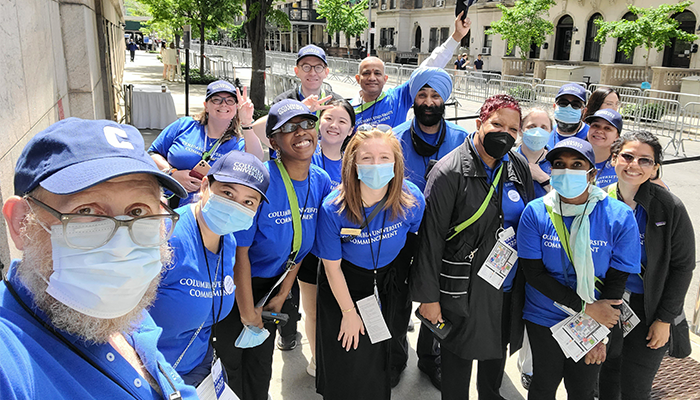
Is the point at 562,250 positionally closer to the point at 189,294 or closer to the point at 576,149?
the point at 576,149

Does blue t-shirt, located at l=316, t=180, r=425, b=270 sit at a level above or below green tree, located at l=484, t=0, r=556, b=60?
below

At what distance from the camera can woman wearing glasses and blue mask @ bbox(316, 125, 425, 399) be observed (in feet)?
9.57

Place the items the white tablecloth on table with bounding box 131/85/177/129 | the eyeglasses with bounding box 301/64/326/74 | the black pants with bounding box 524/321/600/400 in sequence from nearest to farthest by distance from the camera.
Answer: the black pants with bounding box 524/321/600/400 < the eyeglasses with bounding box 301/64/326/74 < the white tablecloth on table with bounding box 131/85/177/129

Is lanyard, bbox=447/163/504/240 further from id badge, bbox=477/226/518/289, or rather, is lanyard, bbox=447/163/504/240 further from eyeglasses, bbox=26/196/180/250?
eyeglasses, bbox=26/196/180/250

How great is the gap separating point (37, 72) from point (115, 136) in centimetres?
360

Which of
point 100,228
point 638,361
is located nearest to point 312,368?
point 638,361

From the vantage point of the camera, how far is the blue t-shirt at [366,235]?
2.93 meters

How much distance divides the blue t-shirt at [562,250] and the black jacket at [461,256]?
8.2 inches

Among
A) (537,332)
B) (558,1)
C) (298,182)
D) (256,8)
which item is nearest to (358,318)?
(298,182)

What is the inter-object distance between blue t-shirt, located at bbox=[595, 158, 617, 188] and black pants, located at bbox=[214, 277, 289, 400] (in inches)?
118

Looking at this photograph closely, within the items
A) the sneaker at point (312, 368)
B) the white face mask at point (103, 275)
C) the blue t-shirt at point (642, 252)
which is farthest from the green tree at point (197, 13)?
the white face mask at point (103, 275)

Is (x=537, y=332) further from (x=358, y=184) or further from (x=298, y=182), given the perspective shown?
(x=298, y=182)

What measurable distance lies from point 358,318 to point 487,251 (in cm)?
97

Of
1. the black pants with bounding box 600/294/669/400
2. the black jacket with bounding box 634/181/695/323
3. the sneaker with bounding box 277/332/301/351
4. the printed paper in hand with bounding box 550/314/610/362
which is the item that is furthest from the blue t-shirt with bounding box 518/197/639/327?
the sneaker with bounding box 277/332/301/351
